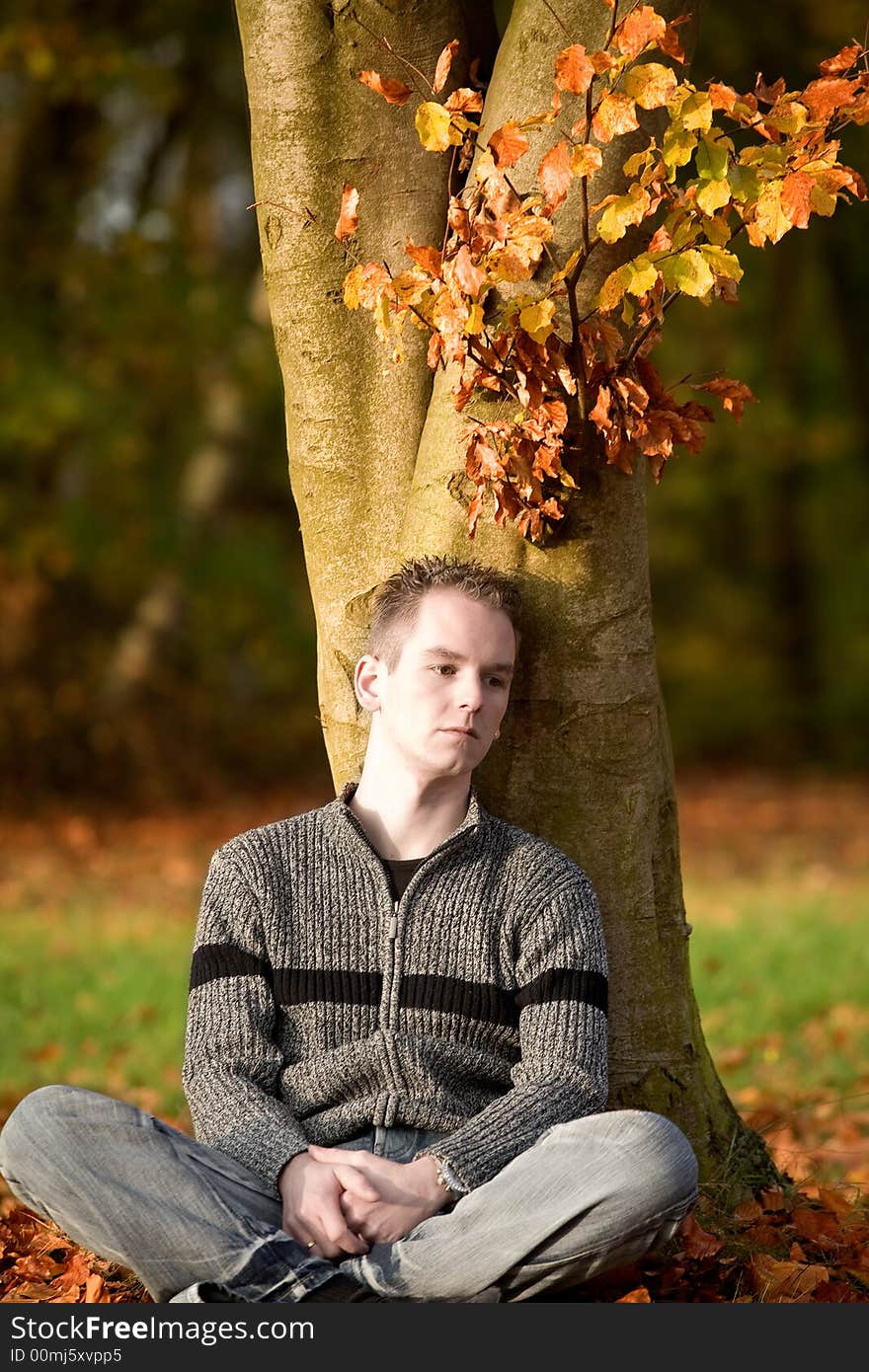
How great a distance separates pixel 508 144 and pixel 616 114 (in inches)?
9.4

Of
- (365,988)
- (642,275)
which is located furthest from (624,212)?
(365,988)

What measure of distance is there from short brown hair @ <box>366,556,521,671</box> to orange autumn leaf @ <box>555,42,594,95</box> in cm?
107

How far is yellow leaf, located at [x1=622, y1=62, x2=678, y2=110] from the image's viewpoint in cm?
315

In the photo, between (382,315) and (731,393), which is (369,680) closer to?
(382,315)

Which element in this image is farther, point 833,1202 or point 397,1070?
point 833,1202

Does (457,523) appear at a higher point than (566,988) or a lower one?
higher

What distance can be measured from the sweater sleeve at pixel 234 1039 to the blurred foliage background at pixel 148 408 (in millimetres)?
7166

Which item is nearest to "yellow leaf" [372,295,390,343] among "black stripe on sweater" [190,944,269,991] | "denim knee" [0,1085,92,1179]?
"black stripe on sweater" [190,944,269,991]

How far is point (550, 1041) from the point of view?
3.21 meters

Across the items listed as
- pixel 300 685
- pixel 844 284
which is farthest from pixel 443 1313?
pixel 844 284

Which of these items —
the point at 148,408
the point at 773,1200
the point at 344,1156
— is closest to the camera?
the point at 344,1156

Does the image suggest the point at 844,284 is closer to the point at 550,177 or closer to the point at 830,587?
the point at 830,587

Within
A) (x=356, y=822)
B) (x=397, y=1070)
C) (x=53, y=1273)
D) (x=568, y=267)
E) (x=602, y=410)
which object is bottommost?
(x=53, y=1273)

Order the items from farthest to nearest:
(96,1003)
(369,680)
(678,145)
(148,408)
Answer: (148,408)
(96,1003)
(369,680)
(678,145)
